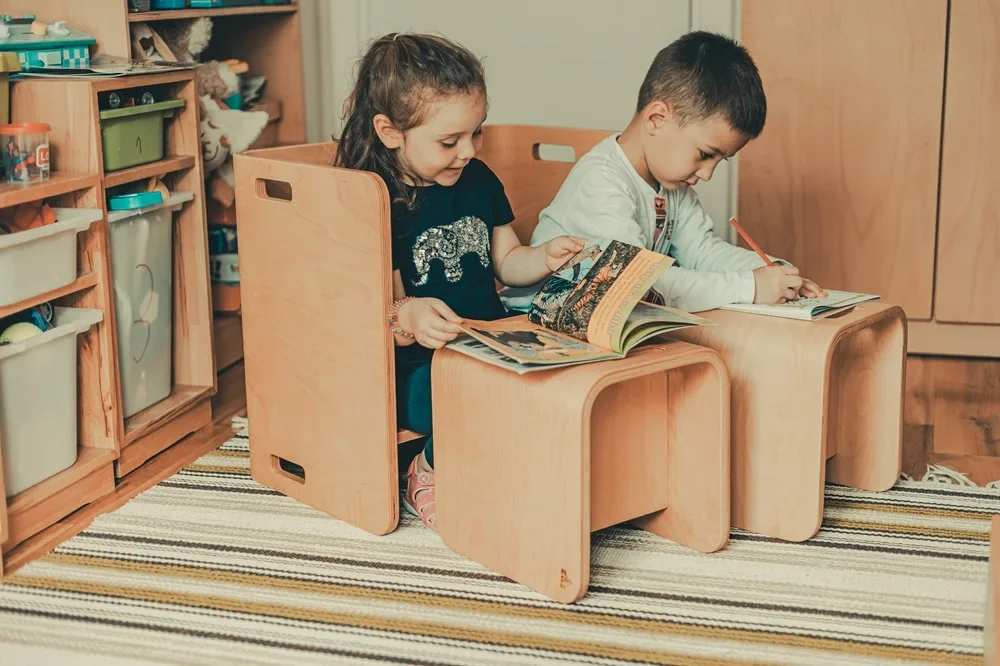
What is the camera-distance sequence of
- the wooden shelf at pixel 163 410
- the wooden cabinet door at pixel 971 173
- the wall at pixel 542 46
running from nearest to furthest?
the wooden shelf at pixel 163 410 → the wooden cabinet door at pixel 971 173 → the wall at pixel 542 46

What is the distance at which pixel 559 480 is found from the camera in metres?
1.27

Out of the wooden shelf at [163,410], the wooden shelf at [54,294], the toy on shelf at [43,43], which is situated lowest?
the wooden shelf at [163,410]

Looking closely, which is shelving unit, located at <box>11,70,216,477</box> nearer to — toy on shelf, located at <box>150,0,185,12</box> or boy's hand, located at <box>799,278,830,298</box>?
toy on shelf, located at <box>150,0,185,12</box>

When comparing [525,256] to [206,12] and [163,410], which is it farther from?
[206,12]

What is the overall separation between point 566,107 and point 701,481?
4.28 feet

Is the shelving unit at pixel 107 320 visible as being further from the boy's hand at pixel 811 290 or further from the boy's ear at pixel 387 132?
the boy's hand at pixel 811 290

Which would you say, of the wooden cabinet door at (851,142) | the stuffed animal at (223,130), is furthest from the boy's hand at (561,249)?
the wooden cabinet door at (851,142)

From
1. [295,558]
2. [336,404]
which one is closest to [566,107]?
[336,404]

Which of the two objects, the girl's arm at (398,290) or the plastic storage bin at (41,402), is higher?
the girl's arm at (398,290)

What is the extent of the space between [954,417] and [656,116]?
83 cm

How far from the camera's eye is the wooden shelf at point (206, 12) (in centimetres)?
178

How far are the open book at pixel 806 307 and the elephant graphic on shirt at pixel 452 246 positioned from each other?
1.16 feet

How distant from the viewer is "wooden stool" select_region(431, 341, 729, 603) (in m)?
1.27

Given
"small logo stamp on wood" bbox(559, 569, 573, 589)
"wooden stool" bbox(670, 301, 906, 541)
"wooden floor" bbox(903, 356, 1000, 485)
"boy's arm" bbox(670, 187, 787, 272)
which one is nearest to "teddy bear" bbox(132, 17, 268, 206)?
"boy's arm" bbox(670, 187, 787, 272)
